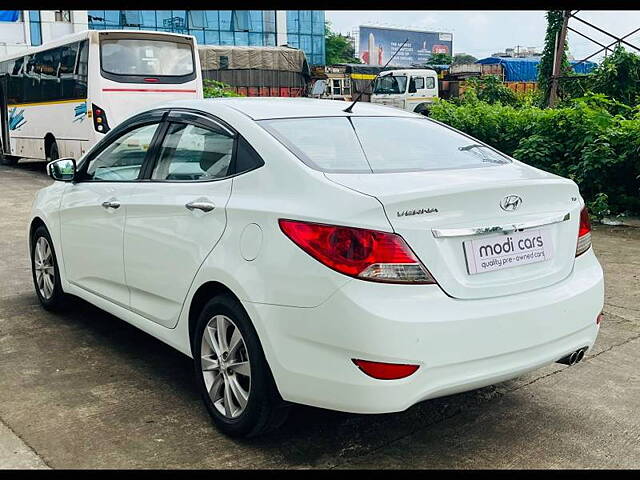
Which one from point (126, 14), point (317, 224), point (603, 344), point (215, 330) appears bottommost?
point (603, 344)

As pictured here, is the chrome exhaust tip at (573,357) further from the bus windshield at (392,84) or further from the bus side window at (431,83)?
the bus side window at (431,83)

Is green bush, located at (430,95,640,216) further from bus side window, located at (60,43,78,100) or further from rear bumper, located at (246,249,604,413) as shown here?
bus side window, located at (60,43,78,100)

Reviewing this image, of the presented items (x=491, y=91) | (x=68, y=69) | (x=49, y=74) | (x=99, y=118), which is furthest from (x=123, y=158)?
(x=491, y=91)

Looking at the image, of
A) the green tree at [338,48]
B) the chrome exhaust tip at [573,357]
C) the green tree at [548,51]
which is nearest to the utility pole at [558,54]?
the green tree at [548,51]

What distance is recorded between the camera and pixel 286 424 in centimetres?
363

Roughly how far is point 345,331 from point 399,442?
81 cm

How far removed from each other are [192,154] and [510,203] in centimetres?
165

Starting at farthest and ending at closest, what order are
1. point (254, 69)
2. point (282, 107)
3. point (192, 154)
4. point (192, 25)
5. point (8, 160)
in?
point (192, 25), point (254, 69), point (8, 160), point (282, 107), point (192, 154)

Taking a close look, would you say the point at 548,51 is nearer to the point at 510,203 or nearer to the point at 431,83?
the point at 431,83

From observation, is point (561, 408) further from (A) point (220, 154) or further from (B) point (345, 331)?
(A) point (220, 154)

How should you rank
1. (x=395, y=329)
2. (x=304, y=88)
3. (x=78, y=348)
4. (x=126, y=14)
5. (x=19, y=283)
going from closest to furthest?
(x=395, y=329)
(x=78, y=348)
(x=19, y=283)
(x=304, y=88)
(x=126, y=14)

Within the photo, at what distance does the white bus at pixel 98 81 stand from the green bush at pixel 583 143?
612cm

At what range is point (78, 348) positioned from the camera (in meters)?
4.75

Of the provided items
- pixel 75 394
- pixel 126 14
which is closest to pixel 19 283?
pixel 75 394
